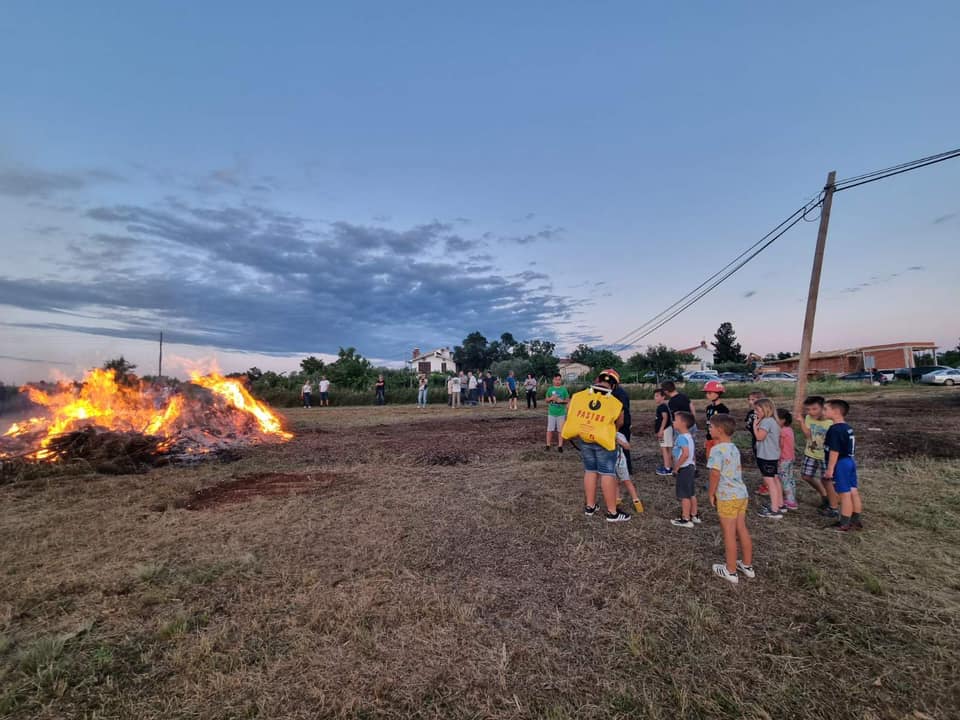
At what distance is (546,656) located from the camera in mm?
2891

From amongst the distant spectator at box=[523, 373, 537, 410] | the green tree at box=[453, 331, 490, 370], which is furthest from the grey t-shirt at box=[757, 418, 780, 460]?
the green tree at box=[453, 331, 490, 370]

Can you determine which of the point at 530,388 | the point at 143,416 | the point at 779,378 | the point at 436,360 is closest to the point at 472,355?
the point at 436,360

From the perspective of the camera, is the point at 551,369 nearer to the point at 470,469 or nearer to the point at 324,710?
the point at 470,469

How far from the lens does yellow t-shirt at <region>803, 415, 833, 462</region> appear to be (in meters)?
5.61

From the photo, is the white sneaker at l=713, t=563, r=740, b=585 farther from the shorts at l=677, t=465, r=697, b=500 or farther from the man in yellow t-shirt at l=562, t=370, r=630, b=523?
the man in yellow t-shirt at l=562, t=370, r=630, b=523

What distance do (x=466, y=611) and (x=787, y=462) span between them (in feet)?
15.4

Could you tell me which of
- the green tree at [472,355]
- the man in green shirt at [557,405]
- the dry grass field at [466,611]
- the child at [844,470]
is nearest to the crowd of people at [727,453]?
the child at [844,470]

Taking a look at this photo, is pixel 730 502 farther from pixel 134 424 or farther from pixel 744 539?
pixel 134 424

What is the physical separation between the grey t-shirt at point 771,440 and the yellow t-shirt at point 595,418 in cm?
198

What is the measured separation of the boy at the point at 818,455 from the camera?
A: 217 inches

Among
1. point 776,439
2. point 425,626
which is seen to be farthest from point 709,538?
point 425,626

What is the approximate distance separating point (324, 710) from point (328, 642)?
24.3 inches

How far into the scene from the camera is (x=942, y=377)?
34.3 m

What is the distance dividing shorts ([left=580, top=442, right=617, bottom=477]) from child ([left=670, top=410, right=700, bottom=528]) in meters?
0.75
